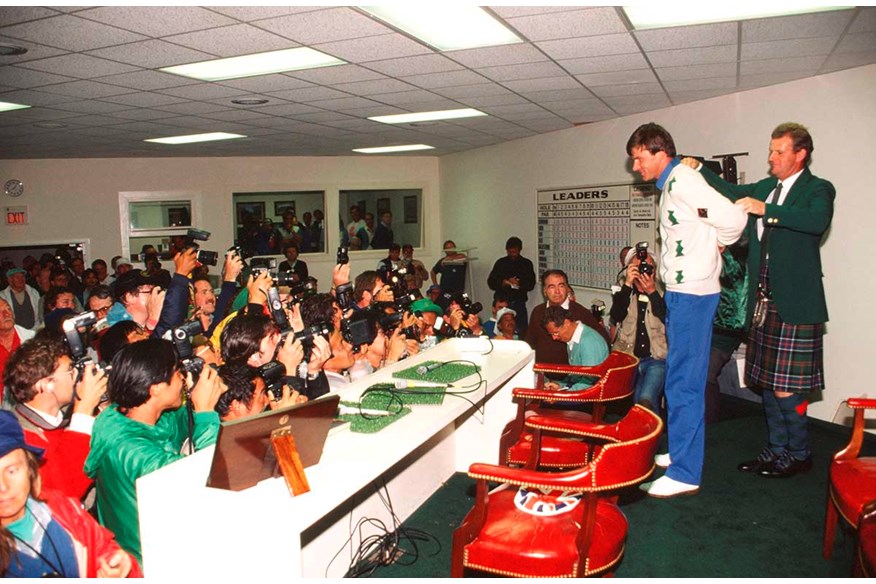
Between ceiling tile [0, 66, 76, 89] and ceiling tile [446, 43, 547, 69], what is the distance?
242cm

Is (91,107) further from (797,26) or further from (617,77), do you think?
(797,26)

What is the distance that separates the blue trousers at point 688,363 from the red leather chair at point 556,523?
728mm

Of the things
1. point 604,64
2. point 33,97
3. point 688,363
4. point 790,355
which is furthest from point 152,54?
point 790,355

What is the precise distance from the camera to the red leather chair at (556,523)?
1792mm

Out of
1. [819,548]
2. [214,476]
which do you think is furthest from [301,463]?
[819,548]

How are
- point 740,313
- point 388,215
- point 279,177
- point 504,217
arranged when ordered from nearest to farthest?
point 740,313
point 504,217
point 279,177
point 388,215

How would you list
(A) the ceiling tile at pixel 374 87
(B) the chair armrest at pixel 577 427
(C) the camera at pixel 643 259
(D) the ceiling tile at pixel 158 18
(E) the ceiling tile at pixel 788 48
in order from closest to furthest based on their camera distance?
1. (B) the chair armrest at pixel 577 427
2. (D) the ceiling tile at pixel 158 18
3. (E) the ceiling tile at pixel 788 48
4. (C) the camera at pixel 643 259
5. (A) the ceiling tile at pixel 374 87

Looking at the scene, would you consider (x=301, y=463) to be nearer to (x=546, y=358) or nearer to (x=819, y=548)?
(x=819, y=548)

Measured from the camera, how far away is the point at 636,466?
1.86m

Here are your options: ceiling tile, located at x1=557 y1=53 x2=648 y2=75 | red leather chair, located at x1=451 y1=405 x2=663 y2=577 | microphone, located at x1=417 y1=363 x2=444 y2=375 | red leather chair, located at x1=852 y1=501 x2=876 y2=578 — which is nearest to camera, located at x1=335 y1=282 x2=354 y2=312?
microphone, located at x1=417 y1=363 x2=444 y2=375

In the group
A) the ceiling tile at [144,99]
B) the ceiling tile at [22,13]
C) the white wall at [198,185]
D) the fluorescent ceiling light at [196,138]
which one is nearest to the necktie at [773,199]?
the ceiling tile at [22,13]

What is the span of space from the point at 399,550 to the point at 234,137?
17.3 feet

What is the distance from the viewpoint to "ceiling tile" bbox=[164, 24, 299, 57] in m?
3.05

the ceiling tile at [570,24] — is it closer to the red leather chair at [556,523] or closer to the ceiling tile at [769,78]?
the ceiling tile at [769,78]
